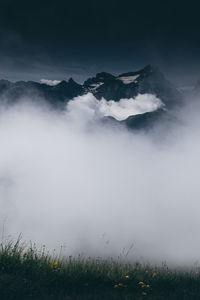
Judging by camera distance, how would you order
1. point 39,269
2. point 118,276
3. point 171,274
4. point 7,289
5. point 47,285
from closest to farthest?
point 7,289 < point 47,285 < point 39,269 < point 118,276 < point 171,274

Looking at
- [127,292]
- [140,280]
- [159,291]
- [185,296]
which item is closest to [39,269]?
[127,292]

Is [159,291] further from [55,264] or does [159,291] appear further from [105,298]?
[55,264]

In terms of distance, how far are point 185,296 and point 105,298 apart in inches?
88.4

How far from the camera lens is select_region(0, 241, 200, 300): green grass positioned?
5.87 m

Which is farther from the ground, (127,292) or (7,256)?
(7,256)

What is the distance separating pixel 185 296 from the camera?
6.36 meters

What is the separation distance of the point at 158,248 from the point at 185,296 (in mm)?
207767

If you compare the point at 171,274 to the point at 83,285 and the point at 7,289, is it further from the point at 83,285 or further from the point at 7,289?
the point at 7,289

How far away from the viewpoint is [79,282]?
21.5ft

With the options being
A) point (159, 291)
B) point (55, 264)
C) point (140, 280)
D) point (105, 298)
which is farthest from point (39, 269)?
point (159, 291)

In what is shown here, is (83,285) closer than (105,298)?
No

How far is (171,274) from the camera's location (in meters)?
7.79

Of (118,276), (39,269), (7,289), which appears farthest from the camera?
(118,276)

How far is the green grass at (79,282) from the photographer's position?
5.87 metres
